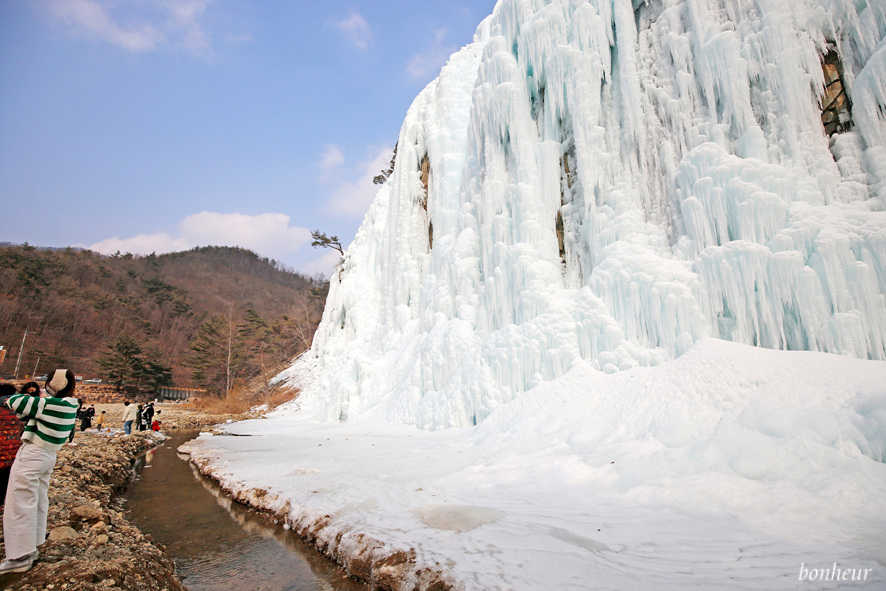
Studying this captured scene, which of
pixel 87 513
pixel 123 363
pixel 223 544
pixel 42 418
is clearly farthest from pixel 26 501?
pixel 123 363

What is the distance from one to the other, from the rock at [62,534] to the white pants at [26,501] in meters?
0.40

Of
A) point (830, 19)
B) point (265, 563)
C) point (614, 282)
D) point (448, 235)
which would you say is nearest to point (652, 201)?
point (614, 282)

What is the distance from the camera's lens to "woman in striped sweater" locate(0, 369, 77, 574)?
274 cm

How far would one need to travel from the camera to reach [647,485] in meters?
4.49

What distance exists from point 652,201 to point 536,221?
2618 millimetres

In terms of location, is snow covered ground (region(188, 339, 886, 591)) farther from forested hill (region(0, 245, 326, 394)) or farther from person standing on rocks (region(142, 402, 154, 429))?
forested hill (region(0, 245, 326, 394))

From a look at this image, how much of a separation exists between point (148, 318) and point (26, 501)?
76.6 meters

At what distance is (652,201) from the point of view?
8.14 meters

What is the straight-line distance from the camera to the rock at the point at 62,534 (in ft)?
10.8

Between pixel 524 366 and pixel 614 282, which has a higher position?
pixel 614 282

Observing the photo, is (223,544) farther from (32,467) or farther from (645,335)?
(645,335)

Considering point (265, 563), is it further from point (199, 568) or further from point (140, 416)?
point (140, 416)

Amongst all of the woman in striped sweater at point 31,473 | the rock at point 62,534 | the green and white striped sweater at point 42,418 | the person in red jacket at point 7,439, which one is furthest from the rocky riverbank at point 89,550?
the green and white striped sweater at point 42,418

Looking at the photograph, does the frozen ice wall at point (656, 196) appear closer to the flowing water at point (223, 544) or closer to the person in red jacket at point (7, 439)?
the flowing water at point (223, 544)
